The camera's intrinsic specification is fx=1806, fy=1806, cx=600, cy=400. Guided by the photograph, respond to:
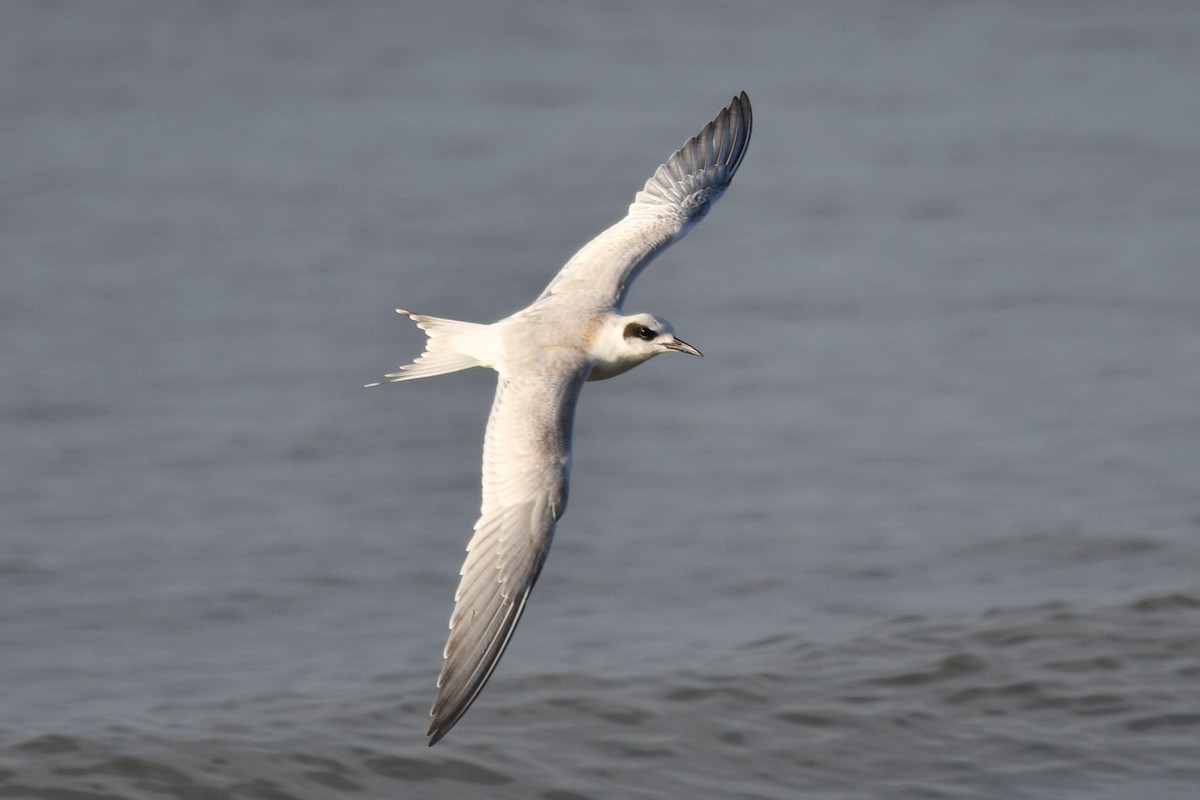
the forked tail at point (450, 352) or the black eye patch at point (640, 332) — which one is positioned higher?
the black eye patch at point (640, 332)

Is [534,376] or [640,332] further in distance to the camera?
[640,332]

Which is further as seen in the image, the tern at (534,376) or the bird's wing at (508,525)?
the tern at (534,376)

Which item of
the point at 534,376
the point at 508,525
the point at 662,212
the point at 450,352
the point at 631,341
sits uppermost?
the point at 662,212

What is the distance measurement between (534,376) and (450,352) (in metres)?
0.70

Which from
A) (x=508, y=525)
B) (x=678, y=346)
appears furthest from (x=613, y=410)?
(x=508, y=525)

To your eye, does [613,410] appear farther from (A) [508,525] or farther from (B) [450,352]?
(A) [508,525]

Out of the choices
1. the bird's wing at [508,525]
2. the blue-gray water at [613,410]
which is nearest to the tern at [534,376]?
the bird's wing at [508,525]

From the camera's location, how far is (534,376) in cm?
757

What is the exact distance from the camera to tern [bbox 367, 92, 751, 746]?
268 inches

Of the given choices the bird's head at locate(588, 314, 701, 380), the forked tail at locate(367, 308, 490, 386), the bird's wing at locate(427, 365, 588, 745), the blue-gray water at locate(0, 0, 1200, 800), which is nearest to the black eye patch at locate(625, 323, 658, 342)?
the bird's head at locate(588, 314, 701, 380)

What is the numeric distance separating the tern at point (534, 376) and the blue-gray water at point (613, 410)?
1.97 meters

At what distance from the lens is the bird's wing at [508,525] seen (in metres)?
6.71

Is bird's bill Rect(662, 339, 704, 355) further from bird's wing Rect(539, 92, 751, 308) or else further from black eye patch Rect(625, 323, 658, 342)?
bird's wing Rect(539, 92, 751, 308)

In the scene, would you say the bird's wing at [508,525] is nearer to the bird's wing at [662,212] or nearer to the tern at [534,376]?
the tern at [534,376]
